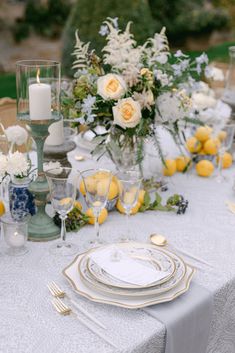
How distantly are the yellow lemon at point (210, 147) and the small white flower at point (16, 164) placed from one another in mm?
820

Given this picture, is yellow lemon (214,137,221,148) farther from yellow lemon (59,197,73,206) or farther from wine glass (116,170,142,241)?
yellow lemon (59,197,73,206)

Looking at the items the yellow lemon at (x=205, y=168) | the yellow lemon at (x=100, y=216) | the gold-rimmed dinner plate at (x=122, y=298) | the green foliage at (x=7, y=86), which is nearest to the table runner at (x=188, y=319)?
the gold-rimmed dinner plate at (x=122, y=298)

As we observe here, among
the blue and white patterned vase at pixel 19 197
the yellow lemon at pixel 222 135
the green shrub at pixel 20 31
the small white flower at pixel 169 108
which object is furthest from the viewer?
the green shrub at pixel 20 31

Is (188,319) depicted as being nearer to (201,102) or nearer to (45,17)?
(201,102)

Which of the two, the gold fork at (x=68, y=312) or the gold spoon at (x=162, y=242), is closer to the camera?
the gold fork at (x=68, y=312)

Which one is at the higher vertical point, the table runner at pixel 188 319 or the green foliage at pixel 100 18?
the green foliage at pixel 100 18

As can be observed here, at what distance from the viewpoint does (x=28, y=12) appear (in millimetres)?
10422

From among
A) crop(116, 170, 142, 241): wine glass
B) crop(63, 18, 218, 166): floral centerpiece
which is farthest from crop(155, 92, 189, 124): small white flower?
crop(116, 170, 142, 241): wine glass

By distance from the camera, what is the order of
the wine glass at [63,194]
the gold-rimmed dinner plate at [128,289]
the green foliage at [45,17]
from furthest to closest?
the green foliage at [45,17] → the wine glass at [63,194] → the gold-rimmed dinner plate at [128,289]

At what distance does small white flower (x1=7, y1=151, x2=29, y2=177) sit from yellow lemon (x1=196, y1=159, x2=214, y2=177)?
2.42 feet

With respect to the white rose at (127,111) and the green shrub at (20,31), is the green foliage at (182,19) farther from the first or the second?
the white rose at (127,111)

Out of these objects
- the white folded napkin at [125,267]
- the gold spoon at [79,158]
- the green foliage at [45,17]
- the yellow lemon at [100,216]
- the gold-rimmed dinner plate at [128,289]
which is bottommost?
the gold-rimmed dinner plate at [128,289]

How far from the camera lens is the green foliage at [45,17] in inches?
411

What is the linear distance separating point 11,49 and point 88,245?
28.8ft
